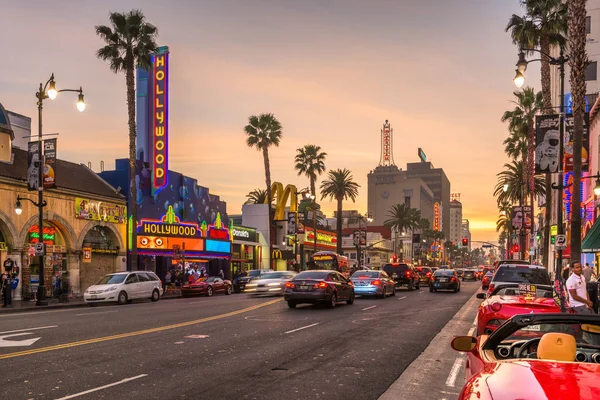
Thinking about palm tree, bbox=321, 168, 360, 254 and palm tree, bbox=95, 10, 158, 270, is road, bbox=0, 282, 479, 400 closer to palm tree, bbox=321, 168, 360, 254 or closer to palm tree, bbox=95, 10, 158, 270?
palm tree, bbox=95, 10, 158, 270

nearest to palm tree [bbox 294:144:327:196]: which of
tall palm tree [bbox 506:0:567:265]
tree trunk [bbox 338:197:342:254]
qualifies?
tree trunk [bbox 338:197:342:254]

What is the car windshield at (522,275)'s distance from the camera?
18.4 meters

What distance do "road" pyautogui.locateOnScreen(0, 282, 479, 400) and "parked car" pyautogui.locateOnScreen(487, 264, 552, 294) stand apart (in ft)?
7.99

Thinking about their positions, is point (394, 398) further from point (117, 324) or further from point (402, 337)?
point (117, 324)

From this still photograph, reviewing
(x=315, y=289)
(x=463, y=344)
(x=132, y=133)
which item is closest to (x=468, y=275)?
(x=132, y=133)

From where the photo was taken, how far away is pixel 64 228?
35812 mm

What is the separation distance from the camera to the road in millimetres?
8406

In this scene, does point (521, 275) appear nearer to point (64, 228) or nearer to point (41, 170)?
point (41, 170)

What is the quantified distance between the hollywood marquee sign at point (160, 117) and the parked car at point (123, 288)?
14.6m

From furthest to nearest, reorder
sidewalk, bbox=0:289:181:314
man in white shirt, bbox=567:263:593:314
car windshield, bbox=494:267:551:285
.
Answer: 1. sidewalk, bbox=0:289:181:314
2. car windshield, bbox=494:267:551:285
3. man in white shirt, bbox=567:263:593:314

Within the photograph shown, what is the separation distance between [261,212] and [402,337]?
53.7 metres

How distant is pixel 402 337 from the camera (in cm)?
1465

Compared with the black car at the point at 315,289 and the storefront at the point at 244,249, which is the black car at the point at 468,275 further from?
the black car at the point at 315,289

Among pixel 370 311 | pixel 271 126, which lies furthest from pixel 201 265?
pixel 370 311
